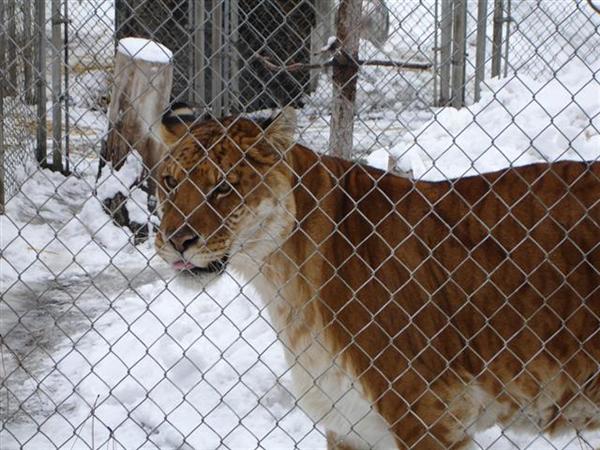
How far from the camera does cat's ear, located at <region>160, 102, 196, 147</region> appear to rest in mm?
3855

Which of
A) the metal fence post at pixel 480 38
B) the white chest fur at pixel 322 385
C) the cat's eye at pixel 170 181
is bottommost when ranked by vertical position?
the white chest fur at pixel 322 385

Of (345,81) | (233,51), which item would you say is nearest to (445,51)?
(233,51)

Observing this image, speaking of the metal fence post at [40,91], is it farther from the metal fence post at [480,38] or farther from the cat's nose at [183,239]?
the cat's nose at [183,239]

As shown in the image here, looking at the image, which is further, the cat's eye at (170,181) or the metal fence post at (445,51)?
the metal fence post at (445,51)

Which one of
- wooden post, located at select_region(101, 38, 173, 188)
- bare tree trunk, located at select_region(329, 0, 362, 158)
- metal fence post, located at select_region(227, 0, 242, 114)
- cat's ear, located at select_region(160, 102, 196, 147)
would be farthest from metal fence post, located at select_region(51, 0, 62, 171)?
cat's ear, located at select_region(160, 102, 196, 147)

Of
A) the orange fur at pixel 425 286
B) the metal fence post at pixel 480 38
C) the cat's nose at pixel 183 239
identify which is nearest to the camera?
the cat's nose at pixel 183 239

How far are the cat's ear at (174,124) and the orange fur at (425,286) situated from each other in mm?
34

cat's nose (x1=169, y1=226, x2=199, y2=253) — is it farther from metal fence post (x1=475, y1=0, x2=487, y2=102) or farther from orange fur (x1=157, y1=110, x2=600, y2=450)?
metal fence post (x1=475, y1=0, x2=487, y2=102)

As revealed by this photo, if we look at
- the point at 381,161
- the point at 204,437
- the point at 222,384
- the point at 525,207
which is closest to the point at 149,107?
the point at 381,161

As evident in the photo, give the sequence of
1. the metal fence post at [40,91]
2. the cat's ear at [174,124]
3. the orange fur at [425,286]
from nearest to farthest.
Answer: the orange fur at [425,286] < the cat's ear at [174,124] < the metal fence post at [40,91]

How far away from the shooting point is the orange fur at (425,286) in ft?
11.9

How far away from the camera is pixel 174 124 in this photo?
12.7ft

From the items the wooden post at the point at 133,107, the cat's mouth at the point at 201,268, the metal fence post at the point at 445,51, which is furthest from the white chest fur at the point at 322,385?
the metal fence post at the point at 445,51

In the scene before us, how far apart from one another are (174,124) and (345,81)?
8.15ft
